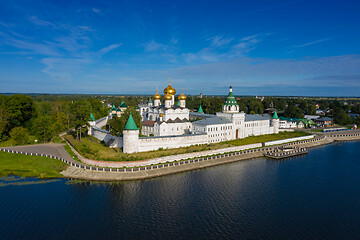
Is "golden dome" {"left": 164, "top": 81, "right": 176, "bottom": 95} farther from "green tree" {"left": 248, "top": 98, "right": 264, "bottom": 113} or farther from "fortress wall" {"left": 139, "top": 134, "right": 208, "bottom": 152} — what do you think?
"green tree" {"left": 248, "top": 98, "right": 264, "bottom": 113}

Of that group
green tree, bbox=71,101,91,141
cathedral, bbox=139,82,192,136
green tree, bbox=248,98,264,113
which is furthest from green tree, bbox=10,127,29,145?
green tree, bbox=248,98,264,113

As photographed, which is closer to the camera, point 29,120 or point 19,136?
point 19,136

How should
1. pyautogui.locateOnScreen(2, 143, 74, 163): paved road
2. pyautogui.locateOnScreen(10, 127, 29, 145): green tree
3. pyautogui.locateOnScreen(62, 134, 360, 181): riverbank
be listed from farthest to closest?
1. pyautogui.locateOnScreen(10, 127, 29, 145): green tree
2. pyautogui.locateOnScreen(2, 143, 74, 163): paved road
3. pyautogui.locateOnScreen(62, 134, 360, 181): riverbank

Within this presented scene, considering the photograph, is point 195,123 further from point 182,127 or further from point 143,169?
point 143,169

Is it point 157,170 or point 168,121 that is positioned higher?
point 168,121

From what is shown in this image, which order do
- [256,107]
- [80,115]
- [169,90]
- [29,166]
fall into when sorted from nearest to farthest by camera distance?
1. [29,166]
2. [80,115]
3. [169,90]
4. [256,107]

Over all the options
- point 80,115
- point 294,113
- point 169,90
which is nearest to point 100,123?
point 80,115

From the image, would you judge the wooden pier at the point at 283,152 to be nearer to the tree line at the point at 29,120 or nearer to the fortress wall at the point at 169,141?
the fortress wall at the point at 169,141
